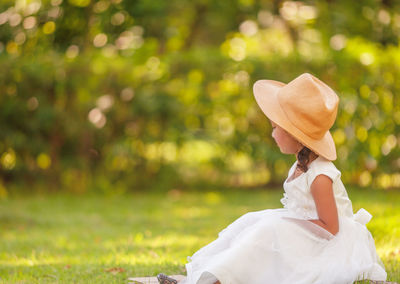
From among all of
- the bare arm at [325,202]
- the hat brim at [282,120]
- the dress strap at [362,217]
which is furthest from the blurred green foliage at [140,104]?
the bare arm at [325,202]

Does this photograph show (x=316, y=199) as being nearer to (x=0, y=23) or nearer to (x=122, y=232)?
(x=122, y=232)

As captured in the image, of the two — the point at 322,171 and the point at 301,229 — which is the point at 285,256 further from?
the point at 322,171

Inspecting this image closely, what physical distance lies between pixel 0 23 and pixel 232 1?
190 inches

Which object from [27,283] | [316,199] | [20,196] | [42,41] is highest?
[42,41]

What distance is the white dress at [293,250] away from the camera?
3.34 m

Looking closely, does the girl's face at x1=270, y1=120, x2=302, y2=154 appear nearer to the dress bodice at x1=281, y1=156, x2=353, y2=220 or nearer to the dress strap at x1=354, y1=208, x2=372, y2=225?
the dress bodice at x1=281, y1=156, x2=353, y2=220

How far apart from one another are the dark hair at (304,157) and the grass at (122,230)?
1.16 meters

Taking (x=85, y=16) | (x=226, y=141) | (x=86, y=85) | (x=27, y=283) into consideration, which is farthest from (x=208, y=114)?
(x=27, y=283)

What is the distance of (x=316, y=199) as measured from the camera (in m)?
3.38

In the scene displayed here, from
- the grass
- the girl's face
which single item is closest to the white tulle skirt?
the girl's face

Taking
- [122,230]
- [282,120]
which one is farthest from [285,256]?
[122,230]

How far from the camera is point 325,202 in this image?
3.36 meters

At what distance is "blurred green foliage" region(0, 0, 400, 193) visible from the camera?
10141 millimetres

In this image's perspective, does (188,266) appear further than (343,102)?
No
